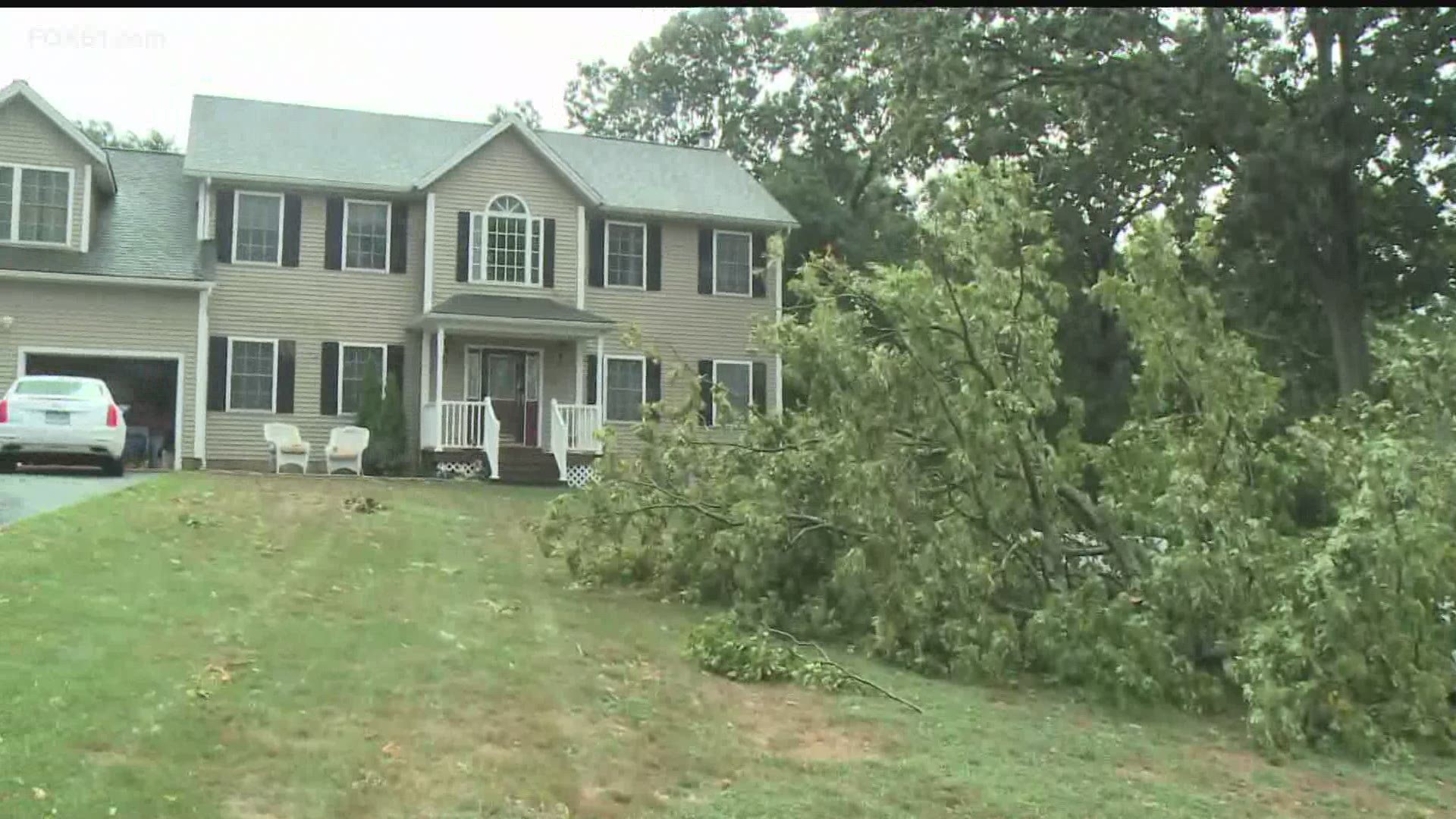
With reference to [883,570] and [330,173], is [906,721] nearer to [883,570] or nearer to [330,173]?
[883,570]

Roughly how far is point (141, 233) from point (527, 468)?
25.1 ft

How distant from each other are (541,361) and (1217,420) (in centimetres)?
1572

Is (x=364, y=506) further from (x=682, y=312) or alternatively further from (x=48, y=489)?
(x=682, y=312)

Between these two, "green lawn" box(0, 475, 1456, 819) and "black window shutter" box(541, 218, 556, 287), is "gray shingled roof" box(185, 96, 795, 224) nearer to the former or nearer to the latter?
"black window shutter" box(541, 218, 556, 287)

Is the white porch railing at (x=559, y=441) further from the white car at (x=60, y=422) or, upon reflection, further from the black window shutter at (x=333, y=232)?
the white car at (x=60, y=422)

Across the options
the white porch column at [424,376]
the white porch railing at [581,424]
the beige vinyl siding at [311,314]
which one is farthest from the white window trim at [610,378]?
the beige vinyl siding at [311,314]

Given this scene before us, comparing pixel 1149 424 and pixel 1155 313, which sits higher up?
pixel 1155 313

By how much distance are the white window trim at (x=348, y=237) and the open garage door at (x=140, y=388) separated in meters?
3.13

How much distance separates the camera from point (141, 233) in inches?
825

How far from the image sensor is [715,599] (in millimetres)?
9938

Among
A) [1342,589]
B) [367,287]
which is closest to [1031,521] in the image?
[1342,589]

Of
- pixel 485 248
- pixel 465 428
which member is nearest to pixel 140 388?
pixel 465 428

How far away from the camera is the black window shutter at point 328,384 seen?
21.1m

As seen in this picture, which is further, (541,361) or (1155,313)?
(541,361)
